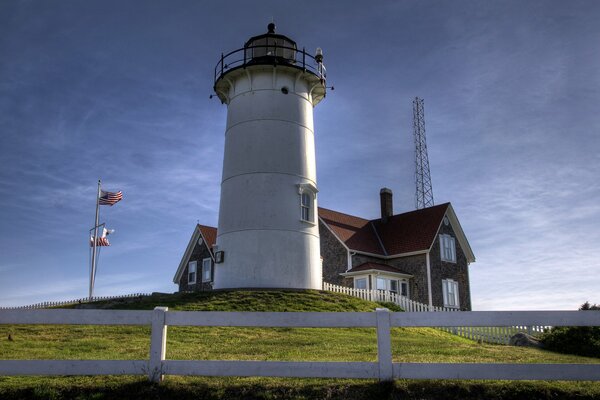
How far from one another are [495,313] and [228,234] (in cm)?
1614

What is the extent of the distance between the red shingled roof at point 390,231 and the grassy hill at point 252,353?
32.2 ft

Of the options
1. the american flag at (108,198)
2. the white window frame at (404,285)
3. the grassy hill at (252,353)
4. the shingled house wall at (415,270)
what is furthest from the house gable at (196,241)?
the grassy hill at (252,353)

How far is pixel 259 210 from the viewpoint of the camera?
75.8 ft

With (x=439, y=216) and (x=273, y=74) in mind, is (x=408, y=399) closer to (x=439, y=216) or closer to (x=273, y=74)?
(x=273, y=74)

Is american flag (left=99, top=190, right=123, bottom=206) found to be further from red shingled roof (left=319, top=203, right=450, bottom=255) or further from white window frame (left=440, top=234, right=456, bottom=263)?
white window frame (left=440, top=234, right=456, bottom=263)

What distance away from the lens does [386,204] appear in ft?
125

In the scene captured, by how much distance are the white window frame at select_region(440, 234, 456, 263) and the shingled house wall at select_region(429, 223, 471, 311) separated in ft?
0.79

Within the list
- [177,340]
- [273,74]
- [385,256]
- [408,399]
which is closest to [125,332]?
[177,340]

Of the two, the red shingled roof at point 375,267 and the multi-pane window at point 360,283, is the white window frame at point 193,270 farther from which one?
the multi-pane window at point 360,283

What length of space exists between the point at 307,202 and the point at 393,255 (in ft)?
36.9

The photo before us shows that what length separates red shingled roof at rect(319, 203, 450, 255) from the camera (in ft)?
109

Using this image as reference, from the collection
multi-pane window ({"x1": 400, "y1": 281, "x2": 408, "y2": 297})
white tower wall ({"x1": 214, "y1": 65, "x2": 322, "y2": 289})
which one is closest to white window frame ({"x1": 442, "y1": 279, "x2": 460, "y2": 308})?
multi-pane window ({"x1": 400, "y1": 281, "x2": 408, "y2": 297})

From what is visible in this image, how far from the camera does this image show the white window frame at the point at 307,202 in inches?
944

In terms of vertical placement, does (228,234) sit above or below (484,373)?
above
